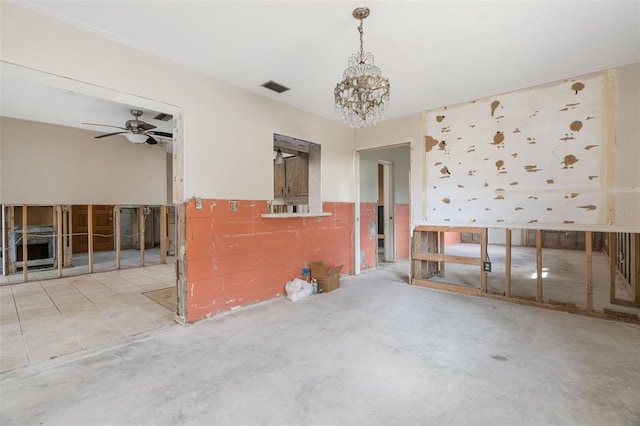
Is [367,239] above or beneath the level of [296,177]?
beneath

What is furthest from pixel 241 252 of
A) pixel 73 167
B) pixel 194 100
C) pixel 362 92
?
pixel 73 167

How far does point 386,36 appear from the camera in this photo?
255 centimetres

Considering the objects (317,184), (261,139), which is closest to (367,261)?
(317,184)

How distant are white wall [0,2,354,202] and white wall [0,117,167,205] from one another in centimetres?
459

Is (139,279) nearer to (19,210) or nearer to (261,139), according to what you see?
(19,210)

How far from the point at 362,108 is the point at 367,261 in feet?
A: 13.0

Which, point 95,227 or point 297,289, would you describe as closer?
point 297,289

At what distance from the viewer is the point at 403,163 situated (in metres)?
6.87

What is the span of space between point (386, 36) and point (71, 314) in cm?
459

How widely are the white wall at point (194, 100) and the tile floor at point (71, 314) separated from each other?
161cm

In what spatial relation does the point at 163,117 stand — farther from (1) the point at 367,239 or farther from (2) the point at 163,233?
(1) the point at 367,239

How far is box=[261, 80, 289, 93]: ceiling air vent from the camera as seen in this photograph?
3467 mm

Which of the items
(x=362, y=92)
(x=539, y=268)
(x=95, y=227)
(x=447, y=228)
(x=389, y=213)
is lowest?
(x=539, y=268)

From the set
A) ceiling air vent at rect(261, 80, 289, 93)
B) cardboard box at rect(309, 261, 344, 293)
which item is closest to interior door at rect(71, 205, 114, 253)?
cardboard box at rect(309, 261, 344, 293)
